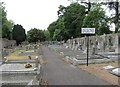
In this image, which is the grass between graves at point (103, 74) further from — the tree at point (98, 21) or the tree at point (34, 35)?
the tree at point (34, 35)

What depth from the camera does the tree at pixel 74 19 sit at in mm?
89312

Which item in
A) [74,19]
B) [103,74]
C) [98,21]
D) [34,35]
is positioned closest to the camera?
[103,74]

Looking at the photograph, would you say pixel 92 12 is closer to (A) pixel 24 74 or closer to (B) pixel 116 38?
(B) pixel 116 38

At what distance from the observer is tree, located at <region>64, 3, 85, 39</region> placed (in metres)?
89.3

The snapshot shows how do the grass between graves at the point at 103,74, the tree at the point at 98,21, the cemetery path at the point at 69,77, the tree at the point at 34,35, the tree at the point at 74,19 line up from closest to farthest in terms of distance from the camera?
the cemetery path at the point at 69,77
the grass between graves at the point at 103,74
the tree at the point at 98,21
the tree at the point at 74,19
the tree at the point at 34,35

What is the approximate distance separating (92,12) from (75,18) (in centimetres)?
2288

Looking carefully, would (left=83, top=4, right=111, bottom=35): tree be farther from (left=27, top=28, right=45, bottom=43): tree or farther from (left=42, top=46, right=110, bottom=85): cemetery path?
(left=27, top=28, right=45, bottom=43): tree

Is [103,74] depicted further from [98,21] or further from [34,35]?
[34,35]

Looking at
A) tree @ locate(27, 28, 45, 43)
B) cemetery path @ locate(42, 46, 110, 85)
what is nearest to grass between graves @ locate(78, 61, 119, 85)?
cemetery path @ locate(42, 46, 110, 85)

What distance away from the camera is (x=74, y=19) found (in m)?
92.0

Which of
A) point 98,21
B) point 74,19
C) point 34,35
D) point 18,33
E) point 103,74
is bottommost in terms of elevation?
point 103,74

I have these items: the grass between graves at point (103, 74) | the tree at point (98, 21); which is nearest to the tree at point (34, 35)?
the tree at point (98, 21)

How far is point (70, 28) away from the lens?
94438 mm

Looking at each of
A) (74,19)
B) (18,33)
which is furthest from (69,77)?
(18,33)
